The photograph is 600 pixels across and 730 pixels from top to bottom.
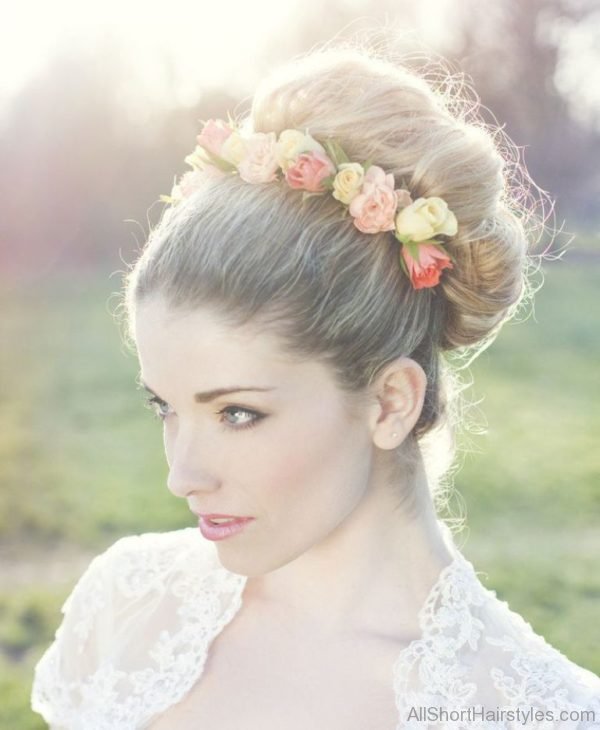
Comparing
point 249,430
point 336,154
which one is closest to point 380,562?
point 249,430

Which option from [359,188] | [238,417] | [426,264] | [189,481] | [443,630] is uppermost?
[359,188]

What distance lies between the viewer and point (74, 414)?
7.91 m

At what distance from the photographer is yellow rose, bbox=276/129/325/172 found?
6.34 feet

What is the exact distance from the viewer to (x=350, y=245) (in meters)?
1.94

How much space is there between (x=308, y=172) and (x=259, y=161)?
10 centimetres

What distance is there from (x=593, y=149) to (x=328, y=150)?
7.76 meters

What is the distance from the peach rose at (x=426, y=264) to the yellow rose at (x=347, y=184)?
140 millimetres

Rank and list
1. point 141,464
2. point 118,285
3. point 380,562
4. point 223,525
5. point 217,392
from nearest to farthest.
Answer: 1. point 217,392
2. point 223,525
3. point 380,562
4. point 141,464
5. point 118,285

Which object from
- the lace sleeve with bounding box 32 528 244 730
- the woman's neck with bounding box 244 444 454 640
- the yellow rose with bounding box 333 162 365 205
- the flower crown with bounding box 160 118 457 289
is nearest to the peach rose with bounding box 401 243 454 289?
the flower crown with bounding box 160 118 457 289

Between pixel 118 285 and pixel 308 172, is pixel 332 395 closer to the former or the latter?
pixel 308 172

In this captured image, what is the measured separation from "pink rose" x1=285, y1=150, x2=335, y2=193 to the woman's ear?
0.36m

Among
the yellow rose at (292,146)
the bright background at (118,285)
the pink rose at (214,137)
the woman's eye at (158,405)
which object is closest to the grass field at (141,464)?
the bright background at (118,285)

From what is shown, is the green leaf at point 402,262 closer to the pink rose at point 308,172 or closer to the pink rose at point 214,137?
the pink rose at point 308,172

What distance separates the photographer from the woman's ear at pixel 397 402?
78.8 inches
